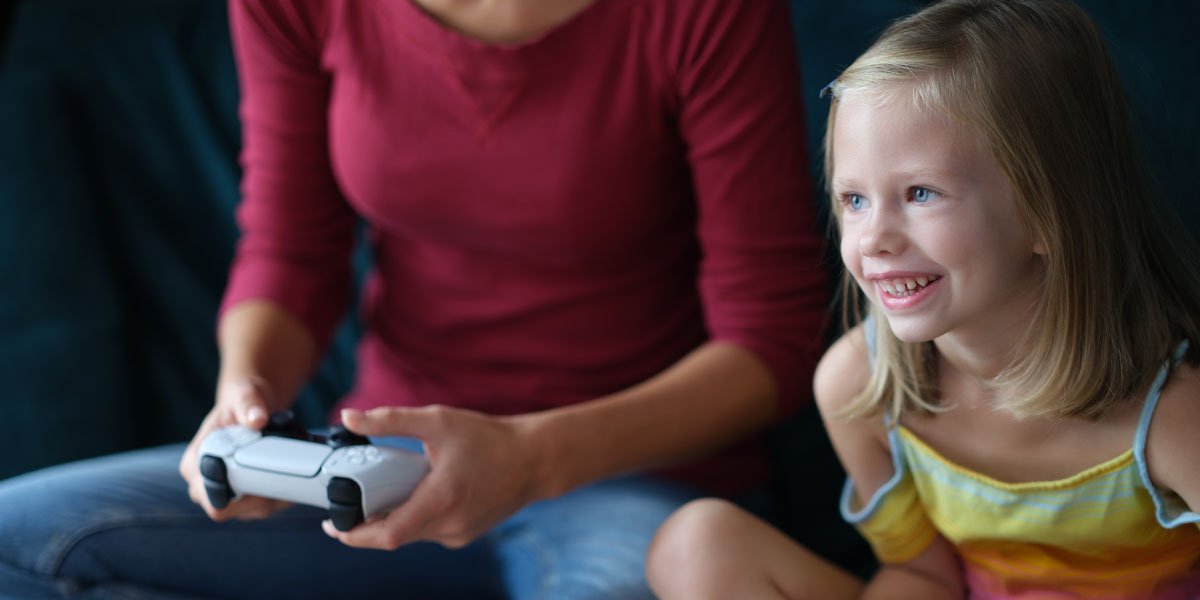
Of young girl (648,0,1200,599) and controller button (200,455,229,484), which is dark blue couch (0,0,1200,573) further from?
controller button (200,455,229,484)

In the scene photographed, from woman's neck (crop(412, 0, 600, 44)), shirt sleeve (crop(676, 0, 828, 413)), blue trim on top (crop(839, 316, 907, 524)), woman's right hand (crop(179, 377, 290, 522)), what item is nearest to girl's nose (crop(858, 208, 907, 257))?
blue trim on top (crop(839, 316, 907, 524))

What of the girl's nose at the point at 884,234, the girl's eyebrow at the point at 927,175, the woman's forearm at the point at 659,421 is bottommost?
the woman's forearm at the point at 659,421

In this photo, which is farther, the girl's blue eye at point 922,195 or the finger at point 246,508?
the finger at point 246,508

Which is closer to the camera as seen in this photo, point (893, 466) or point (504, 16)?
point (893, 466)

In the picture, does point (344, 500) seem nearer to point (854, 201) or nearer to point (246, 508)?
point (246, 508)

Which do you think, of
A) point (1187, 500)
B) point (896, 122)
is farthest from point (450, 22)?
point (1187, 500)

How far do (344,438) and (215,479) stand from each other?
102mm

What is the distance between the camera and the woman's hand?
839 mm

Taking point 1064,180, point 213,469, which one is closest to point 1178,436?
point 1064,180

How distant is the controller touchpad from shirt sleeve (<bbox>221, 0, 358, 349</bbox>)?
289 millimetres

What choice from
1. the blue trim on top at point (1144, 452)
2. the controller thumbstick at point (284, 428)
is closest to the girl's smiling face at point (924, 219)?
the blue trim on top at point (1144, 452)

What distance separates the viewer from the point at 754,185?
97cm

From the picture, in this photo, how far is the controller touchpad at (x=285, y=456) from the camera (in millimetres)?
838

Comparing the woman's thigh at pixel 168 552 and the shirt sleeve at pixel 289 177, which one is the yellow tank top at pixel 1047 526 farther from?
the shirt sleeve at pixel 289 177
